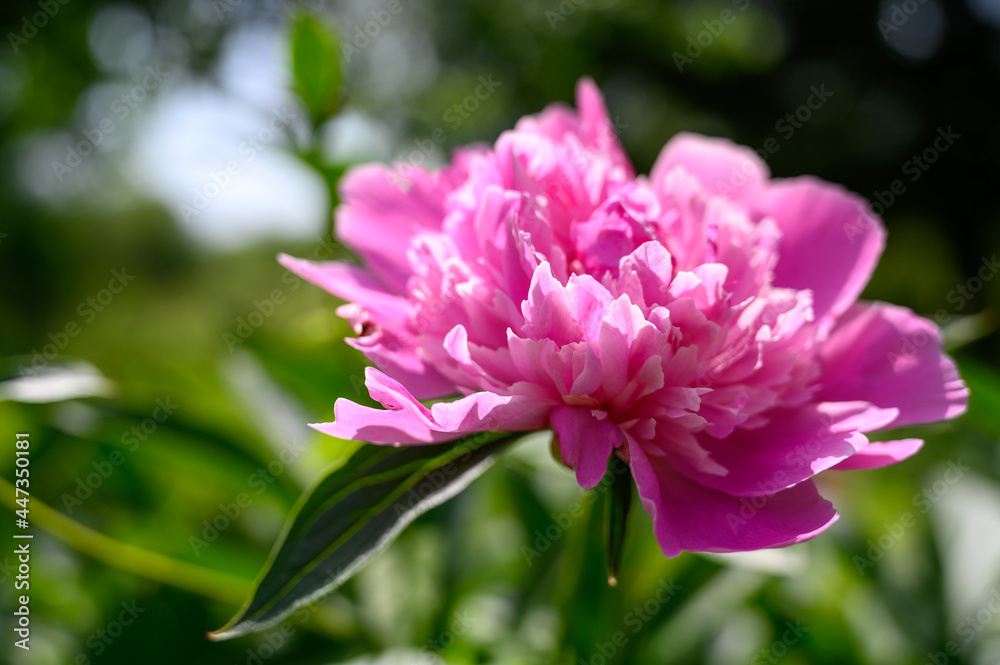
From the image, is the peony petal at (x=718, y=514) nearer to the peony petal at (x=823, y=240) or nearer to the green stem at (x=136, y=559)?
the peony petal at (x=823, y=240)

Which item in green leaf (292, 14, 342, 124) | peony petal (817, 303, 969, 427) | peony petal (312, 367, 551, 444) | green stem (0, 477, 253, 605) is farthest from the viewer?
green leaf (292, 14, 342, 124)

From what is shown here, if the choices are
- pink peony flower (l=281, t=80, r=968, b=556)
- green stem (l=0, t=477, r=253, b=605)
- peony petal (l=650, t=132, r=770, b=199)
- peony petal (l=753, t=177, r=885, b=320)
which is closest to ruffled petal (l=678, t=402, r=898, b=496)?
pink peony flower (l=281, t=80, r=968, b=556)

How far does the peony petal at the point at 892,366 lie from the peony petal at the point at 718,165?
0.61 ft

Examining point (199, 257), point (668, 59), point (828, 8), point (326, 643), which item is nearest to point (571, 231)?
point (326, 643)

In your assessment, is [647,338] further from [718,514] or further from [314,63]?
[314,63]

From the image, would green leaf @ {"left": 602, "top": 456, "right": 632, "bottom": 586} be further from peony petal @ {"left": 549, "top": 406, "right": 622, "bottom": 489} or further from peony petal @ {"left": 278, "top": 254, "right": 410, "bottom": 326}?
peony petal @ {"left": 278, "top": 254, "right": 410, "bottom": 326}

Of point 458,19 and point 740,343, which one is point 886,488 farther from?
point 458,19

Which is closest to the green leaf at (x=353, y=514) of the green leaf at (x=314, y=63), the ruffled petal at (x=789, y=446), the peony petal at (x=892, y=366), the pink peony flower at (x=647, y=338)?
the pink peony flower at (x=647, y=338)

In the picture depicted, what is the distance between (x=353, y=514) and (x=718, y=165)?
548 mm

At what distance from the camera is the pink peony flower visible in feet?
1.83

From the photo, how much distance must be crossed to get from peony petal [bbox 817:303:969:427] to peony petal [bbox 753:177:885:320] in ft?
0.11

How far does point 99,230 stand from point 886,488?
12.2m

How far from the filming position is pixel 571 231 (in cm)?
69

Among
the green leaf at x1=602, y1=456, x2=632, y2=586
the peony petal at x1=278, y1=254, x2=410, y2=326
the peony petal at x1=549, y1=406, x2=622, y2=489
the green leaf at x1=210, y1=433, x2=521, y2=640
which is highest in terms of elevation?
the peony petal at x1=549, y1=406, x2=622, y2=489
